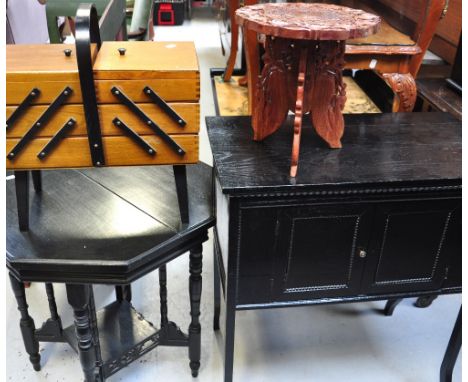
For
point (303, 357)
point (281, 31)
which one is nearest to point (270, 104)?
point (281, 31)

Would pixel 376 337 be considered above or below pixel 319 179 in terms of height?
below

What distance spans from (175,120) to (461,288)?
894mm

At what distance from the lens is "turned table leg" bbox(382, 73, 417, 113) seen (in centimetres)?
177

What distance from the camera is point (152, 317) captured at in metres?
1.73

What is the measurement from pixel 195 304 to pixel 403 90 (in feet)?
3.65

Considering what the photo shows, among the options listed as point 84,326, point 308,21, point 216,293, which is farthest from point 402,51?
point 84,326

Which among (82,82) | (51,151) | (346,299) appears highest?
(82,82)

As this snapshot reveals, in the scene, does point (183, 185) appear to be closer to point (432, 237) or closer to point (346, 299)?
point (346, 299)

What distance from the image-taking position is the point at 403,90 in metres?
1.79

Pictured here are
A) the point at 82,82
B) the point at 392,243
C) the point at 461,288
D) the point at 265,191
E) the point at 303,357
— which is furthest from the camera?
the point at 303,357

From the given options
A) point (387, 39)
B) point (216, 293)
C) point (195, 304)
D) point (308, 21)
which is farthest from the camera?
point (387, 39)

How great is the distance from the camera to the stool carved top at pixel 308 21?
972 millimetres

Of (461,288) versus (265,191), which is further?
(461,288)

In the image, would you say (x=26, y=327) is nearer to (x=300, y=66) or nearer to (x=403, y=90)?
(x=300, y=66)
